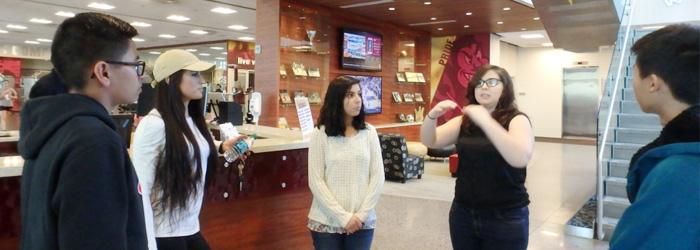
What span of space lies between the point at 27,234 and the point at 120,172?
323 millimetres

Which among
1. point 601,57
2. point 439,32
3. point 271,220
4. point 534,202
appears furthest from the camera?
point 601,57

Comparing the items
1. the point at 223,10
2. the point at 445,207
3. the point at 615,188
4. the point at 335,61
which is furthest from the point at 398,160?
the point at 223,10

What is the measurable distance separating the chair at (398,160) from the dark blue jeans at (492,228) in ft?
17.2

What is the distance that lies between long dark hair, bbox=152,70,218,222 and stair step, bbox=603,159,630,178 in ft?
15.7

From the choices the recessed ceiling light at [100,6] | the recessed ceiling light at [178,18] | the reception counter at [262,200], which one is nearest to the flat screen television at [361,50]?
the recessed ceiling light at [178,18]

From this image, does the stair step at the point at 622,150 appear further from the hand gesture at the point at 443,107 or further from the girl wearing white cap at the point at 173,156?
A: the girl wearing white cap at the point at 173,156

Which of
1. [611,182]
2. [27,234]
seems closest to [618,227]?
[27,234]

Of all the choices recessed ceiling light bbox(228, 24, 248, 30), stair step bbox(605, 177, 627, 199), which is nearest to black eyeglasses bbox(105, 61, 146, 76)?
stair step bbox(605, 177, 627, 199)

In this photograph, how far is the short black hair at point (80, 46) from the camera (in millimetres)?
1161

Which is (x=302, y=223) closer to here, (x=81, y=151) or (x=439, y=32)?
(x=81, y=151)

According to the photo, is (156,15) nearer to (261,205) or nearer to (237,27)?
(237,27)

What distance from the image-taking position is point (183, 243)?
206 cm

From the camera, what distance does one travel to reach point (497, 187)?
210cm

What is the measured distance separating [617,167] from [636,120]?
1477mm
